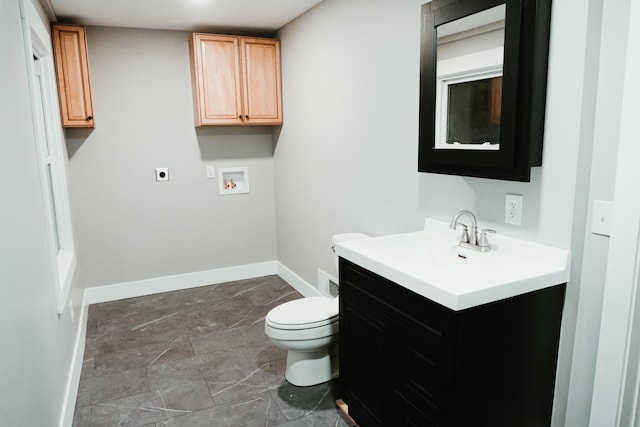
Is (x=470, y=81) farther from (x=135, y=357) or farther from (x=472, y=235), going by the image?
(x=135, y=357)

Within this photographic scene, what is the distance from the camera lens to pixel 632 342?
4.89 feet

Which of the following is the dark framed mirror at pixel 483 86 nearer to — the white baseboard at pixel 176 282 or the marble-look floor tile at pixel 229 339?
the marble-look floor tile at pixel 229 339

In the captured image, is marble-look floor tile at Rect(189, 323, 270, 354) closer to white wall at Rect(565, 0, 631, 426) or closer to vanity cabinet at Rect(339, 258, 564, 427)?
vanity cabinet at Rect(339, 258, 564, 427)

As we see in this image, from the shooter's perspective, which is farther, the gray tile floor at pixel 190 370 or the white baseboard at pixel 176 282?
the white baseboard at pixel 176 282

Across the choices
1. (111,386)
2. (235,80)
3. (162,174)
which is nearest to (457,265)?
(111,386)

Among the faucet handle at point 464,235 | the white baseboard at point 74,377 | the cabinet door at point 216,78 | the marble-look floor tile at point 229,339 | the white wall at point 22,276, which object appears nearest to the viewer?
the white wall at point 22,276

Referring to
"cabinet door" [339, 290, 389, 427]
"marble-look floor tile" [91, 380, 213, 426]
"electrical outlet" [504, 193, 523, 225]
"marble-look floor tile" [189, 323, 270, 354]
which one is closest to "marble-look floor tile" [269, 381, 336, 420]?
"cabinet door" [339, 290, 389, 427]

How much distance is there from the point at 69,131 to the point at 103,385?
2.15m

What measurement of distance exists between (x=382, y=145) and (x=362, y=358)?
4.19 feet

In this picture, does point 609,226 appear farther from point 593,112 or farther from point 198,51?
point 198,51

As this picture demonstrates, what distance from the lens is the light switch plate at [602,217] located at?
154 centimetres

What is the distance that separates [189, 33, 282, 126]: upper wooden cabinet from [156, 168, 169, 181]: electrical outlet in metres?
0.52

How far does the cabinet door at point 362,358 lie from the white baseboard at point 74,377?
1.36 m

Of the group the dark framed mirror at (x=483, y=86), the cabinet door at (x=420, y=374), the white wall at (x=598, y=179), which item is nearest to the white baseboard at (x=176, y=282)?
the dark framed mirror at (x=483, y=86)
